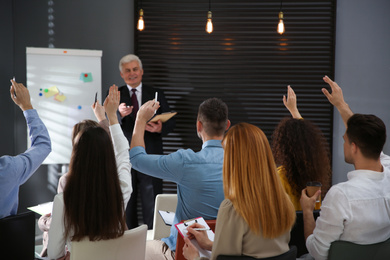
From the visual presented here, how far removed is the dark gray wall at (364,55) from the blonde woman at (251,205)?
12.8ft

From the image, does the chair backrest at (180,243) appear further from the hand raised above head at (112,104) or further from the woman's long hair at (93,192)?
the hand raised above head at (112,104)

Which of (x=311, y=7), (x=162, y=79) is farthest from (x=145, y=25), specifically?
(x=311, y=7)

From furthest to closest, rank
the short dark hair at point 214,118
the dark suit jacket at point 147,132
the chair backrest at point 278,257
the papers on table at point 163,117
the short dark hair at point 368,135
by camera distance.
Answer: the dark suit jacket at point 147,132 < the papers on table at point 163,117 < the short dark hair at point 214,118 < the short dark hair at point 368,135 < the chair backrest at point 278,257

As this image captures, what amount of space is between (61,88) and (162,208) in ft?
8.22

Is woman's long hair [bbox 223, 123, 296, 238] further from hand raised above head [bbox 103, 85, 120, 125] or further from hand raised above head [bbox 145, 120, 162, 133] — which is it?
hand raised above head [bbox 145, 120, 162, 133]

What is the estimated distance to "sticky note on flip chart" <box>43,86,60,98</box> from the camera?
4.94 meters

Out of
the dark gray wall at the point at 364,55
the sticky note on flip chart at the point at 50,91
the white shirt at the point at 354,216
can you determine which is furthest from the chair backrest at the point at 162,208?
the dark gray wall at the point at 364,55

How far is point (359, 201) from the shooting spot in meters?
1.99

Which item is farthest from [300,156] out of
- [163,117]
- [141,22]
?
[141,22]

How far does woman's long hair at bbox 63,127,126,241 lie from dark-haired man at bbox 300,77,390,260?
1.02 metres

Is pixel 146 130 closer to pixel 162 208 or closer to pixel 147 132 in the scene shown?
pixel 147 132

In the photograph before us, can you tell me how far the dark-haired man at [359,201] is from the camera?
199 cm

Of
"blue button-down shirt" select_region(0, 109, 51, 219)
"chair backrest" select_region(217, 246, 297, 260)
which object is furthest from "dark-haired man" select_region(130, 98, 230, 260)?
"chair backrest" select_region(217, 246, 297, 260)

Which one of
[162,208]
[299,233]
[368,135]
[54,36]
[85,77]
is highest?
[54,36]
